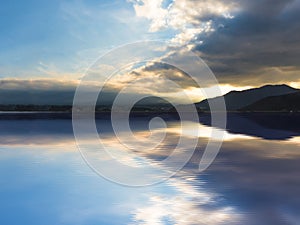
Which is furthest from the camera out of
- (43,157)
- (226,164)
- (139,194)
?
(43,157)

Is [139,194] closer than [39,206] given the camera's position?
No

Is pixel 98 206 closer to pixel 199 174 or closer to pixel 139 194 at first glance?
pixel 139 194

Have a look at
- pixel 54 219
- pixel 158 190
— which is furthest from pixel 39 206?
pixel 158 190

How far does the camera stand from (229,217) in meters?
12.8

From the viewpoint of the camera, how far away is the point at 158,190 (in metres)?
16.8

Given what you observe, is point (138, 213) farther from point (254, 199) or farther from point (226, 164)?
point (226, 164)

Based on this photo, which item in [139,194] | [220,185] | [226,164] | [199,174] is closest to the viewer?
[139,194]

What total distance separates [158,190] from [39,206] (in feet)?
18.2

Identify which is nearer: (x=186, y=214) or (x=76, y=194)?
(x=186, y=214)

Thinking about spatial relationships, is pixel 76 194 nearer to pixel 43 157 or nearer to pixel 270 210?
pixel 270 210

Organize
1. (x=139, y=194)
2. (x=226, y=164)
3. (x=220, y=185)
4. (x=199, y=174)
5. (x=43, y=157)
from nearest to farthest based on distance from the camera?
1. (x=139, y=194)
2. (x=220, y=185)
3. (x=199, y=174)
4. (x=226, y=164)
5. (x=43, y=157)

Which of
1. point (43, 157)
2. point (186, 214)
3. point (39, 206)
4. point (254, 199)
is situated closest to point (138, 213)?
point (186, 214)

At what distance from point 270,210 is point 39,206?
9.44 m

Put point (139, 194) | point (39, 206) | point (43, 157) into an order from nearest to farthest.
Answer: point (39, 206) → point (139, 194) → point (43, 157)
